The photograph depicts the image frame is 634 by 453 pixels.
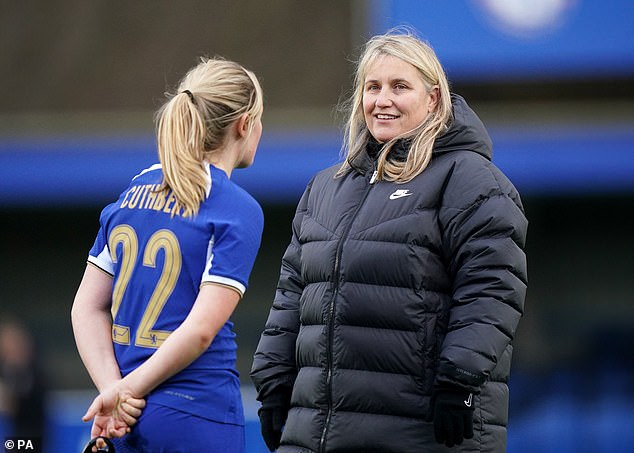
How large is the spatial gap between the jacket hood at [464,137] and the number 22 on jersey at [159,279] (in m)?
0.98

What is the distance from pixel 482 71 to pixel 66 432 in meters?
5.88

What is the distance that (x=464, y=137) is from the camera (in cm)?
382

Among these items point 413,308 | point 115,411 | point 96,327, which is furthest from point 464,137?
point 115,411

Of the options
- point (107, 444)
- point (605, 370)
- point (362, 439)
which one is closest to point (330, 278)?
point (362, 439)

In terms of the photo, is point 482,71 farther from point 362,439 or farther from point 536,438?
point 362,439

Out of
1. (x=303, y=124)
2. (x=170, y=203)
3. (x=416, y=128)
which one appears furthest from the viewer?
(x=303, y=124)

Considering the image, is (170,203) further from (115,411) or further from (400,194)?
(400,194)

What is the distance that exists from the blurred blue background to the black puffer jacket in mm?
7514

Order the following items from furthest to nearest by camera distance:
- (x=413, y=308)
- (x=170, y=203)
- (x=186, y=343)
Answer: (x=413, y=308)
(x=170, y=203)
(x=186, y=343)

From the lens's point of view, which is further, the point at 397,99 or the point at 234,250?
the point at 397,99

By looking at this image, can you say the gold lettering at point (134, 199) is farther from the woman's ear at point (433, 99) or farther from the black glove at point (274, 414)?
the woman's ear at point (433, 99)

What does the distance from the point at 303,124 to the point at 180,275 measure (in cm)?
958

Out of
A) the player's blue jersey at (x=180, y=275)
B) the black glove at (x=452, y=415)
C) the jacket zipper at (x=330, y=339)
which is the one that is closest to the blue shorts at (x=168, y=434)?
the player's blue jersey at (x=180, y=275)

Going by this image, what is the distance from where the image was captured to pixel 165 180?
3.35 metres
